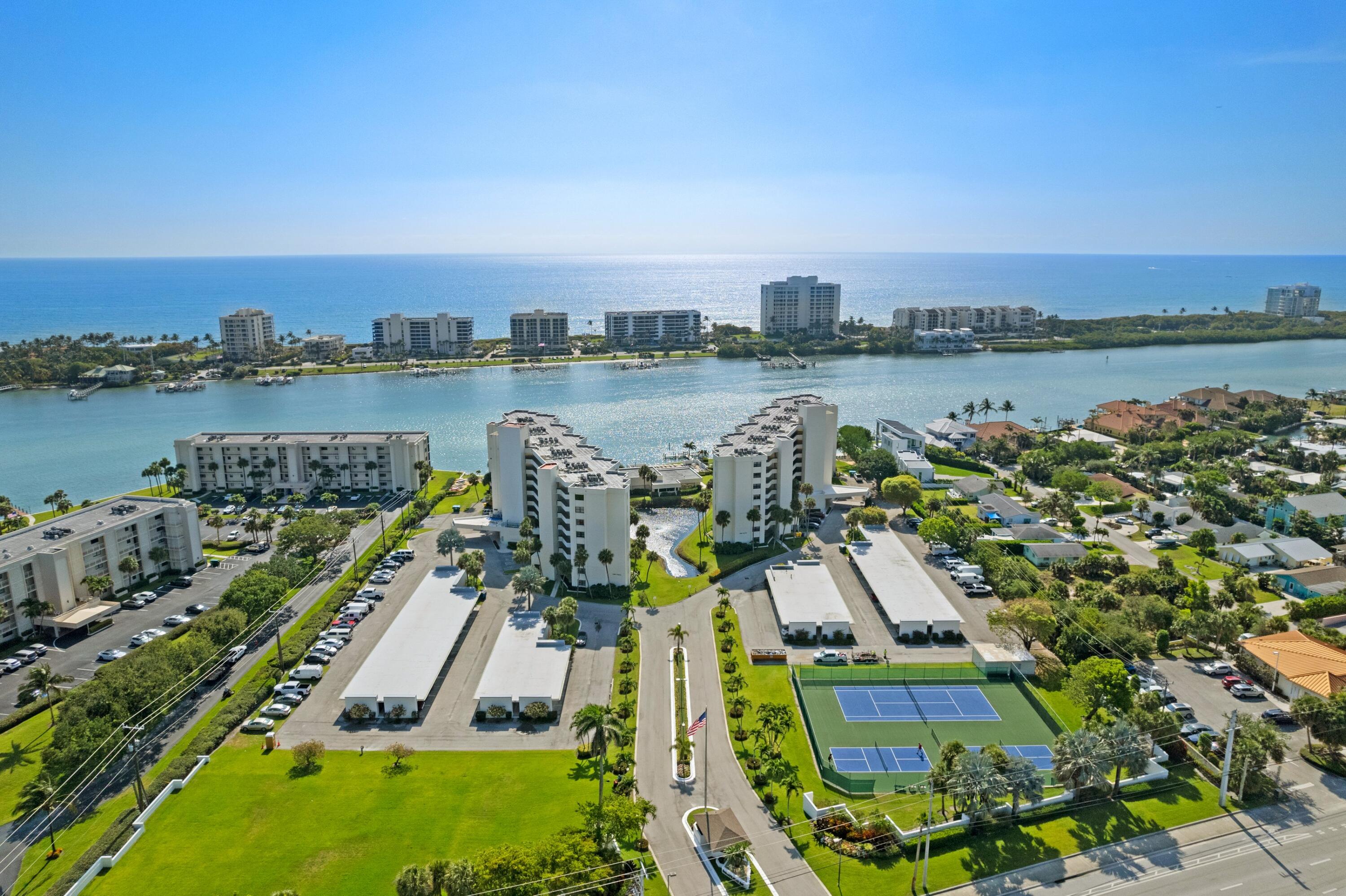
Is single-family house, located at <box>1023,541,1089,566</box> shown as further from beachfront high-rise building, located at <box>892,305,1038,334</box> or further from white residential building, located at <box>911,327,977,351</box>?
beachfront high-rise building, located at <box>892,305,1038,334</box>

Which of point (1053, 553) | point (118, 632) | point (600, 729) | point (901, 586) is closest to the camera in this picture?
point (600, 729)

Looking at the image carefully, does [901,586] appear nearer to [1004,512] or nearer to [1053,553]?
[1053,553]

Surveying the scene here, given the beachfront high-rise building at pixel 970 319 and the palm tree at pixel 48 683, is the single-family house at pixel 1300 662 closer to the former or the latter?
the palm tree at pixel 48 683

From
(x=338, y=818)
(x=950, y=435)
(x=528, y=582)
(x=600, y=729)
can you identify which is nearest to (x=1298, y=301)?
(x=950, y=435)

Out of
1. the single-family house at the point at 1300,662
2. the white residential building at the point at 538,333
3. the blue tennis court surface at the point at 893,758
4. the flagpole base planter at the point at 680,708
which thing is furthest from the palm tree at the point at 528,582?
the white residential building at the point at 538,333

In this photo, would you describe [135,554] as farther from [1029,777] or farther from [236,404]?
[236,404]

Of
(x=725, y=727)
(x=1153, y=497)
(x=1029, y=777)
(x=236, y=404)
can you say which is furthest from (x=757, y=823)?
(x=236, y=404)
